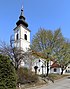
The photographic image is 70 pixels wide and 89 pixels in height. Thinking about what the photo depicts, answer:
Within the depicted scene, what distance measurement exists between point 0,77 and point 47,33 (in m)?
26.5

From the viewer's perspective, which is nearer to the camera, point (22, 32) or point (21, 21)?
point (22, 32)

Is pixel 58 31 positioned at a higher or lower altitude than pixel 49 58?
higher

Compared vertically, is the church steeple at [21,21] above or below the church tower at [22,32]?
above

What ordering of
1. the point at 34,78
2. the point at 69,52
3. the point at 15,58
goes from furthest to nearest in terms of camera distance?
the point at 69,52
the point at 15,58
the point at 34,78

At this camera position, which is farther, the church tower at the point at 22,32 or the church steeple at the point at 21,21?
the church steeple at the point at 21,21

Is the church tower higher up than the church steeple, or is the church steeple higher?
the church steeple

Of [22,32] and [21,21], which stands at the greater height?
[21,21]

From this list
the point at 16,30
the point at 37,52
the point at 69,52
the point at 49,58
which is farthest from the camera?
the point at 16,30

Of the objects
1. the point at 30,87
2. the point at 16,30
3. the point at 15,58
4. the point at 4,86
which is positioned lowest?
the point at 30,87

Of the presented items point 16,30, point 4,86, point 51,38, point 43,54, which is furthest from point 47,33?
point 4,86

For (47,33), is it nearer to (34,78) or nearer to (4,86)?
(34,78)

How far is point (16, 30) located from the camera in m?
57.9

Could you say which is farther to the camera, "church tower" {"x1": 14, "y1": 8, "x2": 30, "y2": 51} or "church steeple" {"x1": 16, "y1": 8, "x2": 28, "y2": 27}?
"church steeple" {"x1": 16, "y1": 8, "x2": 28, "y2": 27}

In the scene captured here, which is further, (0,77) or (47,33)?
(47,33)
